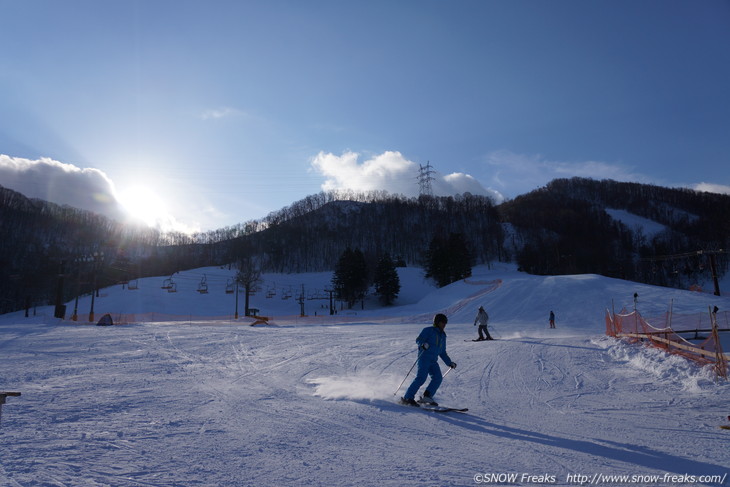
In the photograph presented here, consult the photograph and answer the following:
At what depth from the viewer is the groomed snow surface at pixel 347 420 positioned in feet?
12.0

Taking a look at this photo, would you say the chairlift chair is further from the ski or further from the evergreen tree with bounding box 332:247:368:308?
the ski

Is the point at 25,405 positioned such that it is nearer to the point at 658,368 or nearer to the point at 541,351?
the point at 658,368

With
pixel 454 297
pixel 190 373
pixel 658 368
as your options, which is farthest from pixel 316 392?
pixel 454 297

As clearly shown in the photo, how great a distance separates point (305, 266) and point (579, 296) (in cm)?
8733

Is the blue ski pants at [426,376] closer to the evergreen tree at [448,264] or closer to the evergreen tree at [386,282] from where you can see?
the evergreen tree at [448,264]

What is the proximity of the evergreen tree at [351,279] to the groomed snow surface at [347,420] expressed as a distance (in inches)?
2266

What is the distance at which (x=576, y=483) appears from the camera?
347 centimetres

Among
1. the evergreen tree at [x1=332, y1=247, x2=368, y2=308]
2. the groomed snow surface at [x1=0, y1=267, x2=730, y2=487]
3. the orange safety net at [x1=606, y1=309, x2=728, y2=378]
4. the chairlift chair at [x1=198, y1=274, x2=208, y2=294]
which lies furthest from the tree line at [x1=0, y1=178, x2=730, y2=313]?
the groomed snow surface at [x1=0, y1=267, x2=730, y2=487]

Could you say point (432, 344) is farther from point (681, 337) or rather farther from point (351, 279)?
point (351, 279)

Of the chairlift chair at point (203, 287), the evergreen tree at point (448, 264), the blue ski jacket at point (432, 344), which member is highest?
the evergreen tree at point (448, 264)

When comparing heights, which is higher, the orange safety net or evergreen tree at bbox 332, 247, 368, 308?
evergreen tree at bbox 332, 247, 368, 308

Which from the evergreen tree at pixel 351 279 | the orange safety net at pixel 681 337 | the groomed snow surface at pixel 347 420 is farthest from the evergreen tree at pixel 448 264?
the groomed snow surface at pixel 347 420

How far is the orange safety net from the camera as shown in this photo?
8405mm

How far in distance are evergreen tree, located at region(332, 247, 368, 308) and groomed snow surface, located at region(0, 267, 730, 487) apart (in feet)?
189
